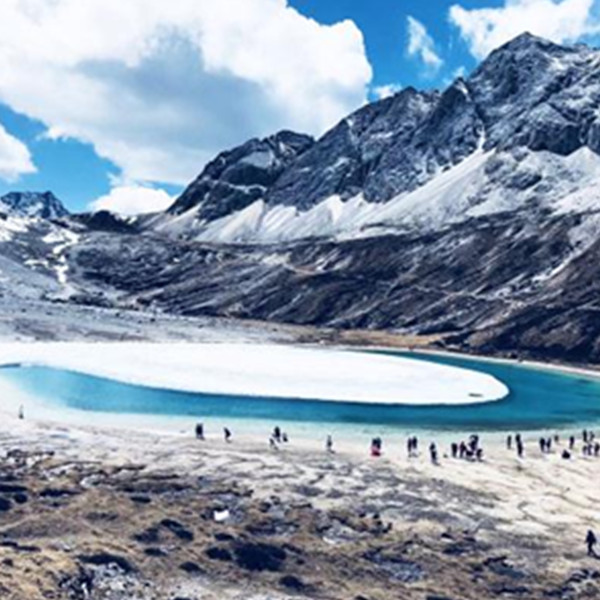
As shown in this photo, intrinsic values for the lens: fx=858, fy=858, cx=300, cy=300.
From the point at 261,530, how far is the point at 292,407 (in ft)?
148

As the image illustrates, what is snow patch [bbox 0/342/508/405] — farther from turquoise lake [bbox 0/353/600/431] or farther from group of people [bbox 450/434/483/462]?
group of people [bbox 450/434/483/462]

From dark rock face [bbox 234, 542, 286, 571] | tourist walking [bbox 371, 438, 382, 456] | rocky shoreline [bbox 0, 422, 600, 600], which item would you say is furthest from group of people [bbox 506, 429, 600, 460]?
dark rock face [bbox 234, 542, 286, 571]

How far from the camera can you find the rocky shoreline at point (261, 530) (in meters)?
39.6

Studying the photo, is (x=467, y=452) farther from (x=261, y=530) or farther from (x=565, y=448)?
(x=261, y=530)

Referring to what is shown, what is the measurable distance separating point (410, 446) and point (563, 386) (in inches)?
2687

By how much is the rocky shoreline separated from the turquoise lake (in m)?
20.9

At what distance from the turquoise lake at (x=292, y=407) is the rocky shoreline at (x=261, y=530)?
20.9m

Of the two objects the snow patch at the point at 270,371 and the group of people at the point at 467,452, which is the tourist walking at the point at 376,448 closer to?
the group of people at the point at 467,452

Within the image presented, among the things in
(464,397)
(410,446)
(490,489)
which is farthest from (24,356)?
(490,489)

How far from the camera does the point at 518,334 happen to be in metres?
174

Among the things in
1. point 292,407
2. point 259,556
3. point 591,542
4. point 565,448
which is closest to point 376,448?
point 565,448

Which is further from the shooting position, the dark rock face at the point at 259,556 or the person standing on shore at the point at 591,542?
the person standing on shore at the point at 591,542

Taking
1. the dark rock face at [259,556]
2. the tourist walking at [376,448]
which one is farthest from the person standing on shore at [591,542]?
the tourist walking at [376,448]

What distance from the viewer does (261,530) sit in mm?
47875
